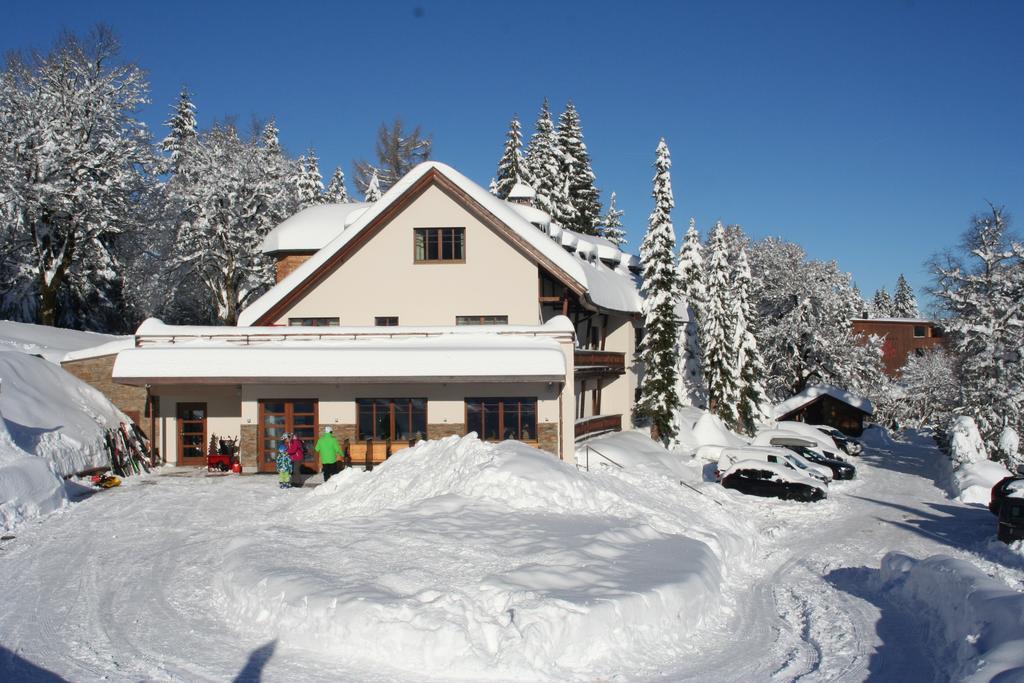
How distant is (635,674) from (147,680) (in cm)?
574

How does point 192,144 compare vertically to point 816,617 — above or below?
above

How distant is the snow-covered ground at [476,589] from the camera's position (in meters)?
9.73

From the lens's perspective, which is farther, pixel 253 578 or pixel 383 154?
pixel 383 154

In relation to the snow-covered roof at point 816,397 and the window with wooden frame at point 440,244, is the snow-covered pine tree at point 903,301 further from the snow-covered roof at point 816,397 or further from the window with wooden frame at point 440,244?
the window with wooden frame at point 440,244

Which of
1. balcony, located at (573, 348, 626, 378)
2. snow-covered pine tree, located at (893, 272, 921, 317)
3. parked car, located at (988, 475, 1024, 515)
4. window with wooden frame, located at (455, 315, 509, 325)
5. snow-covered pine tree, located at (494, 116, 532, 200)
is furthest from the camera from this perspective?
snow-covered pine tree, located at (893, 272, 921, 317)

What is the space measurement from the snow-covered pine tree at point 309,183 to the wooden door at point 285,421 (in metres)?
28.9

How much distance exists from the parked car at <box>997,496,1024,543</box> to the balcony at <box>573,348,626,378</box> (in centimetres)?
1291

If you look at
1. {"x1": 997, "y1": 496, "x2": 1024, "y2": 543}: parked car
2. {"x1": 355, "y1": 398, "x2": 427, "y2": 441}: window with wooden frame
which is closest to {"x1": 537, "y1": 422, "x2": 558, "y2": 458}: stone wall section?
{"x1": 355, "y1": 398, "x2": 427, "y2": 441}: window with wooden frame

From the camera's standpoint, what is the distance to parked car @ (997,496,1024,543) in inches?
767

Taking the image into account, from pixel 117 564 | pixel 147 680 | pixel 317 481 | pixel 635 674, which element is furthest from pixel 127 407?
pixel 635 674

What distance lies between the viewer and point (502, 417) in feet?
81.7

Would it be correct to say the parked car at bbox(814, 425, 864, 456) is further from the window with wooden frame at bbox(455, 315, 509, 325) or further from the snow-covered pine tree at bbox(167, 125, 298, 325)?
the snow-covered pine tree at bbox(167, 125, 298, 325)

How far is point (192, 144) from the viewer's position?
4819 cm

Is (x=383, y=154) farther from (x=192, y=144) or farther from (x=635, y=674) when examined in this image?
(x=635, y=674)
